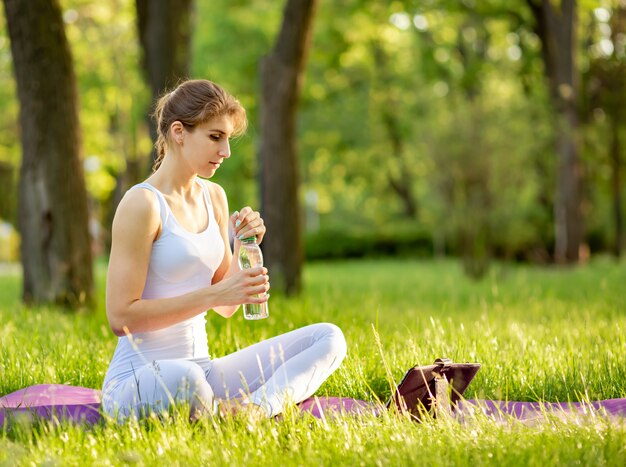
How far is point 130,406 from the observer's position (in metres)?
4.03

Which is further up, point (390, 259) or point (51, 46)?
point (51, 46)

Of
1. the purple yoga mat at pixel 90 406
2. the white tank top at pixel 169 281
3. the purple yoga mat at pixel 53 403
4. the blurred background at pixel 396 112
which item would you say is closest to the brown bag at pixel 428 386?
the purple yoga mat at pixel 90 406

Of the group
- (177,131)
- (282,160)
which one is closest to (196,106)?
(177,131)

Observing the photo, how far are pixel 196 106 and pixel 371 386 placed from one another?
6.11 feet

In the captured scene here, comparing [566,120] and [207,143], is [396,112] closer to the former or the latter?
[566,120]

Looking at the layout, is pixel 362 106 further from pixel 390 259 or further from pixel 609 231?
pixel 609 231

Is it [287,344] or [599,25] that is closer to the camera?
[287,344]

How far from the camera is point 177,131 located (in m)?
4.21

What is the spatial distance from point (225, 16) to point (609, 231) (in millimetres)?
13507

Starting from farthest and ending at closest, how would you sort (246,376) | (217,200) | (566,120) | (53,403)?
(566,120)
(217,200)
(246,376)
(53,403)

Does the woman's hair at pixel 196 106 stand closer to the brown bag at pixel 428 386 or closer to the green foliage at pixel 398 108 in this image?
the brown bag at pixel 428 386

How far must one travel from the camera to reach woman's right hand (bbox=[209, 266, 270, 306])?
397cm

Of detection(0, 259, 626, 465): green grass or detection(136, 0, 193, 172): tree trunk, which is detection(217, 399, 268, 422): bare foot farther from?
detection(136, 0, 193, 172): tree trunk

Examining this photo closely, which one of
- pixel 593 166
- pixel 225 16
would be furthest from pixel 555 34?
pixel 225 16
